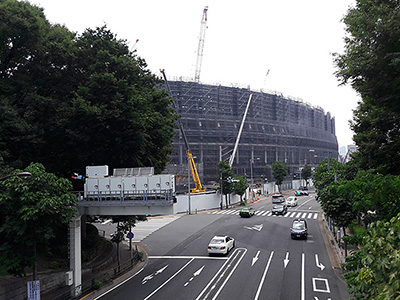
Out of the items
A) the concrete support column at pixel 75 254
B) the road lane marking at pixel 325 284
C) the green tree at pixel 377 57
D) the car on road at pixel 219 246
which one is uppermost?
the green tree at pixel 377 57

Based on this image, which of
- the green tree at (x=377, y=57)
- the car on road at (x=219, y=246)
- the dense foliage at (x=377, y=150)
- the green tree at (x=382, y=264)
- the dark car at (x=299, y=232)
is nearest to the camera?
the green tree at (x=382, y=264)

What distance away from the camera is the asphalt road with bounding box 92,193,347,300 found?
18.1 m

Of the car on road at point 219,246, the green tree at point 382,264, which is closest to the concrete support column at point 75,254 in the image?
the car on road at point 219,246

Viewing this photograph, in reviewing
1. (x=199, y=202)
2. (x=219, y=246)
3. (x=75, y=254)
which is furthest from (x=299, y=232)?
(x=199, y=202)

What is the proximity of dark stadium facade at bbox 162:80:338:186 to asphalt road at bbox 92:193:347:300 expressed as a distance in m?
34.0

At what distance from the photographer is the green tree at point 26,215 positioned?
600 inches

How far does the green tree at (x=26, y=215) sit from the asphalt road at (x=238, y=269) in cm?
534

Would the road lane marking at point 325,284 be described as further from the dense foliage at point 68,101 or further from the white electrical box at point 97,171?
the dense foliage at point 68,101

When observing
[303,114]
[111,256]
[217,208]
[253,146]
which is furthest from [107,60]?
[303,114]

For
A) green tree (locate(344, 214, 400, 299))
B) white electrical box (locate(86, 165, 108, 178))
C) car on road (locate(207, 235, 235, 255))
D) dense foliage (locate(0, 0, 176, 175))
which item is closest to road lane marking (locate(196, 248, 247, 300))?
car on road (locate(207, 235, 235, 255))

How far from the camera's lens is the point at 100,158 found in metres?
24.4

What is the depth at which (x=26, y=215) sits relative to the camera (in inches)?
593

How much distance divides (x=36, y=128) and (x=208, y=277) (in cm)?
1603

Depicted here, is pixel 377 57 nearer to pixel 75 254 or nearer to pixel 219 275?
pixel 219 275
